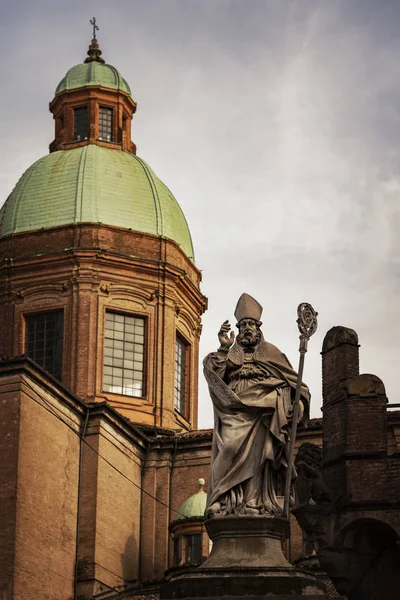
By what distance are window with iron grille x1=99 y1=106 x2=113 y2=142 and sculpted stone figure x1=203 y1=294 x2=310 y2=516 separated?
39.2 metres

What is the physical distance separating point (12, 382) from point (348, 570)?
80.3 feet

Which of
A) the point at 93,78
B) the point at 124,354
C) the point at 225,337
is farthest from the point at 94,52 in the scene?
the point at 225,337

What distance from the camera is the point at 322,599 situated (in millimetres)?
11602

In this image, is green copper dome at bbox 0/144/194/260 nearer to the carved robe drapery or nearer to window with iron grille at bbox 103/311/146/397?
window with iron grille at bbox 103/311/146/397

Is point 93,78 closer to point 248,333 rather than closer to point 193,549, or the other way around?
point 193,549

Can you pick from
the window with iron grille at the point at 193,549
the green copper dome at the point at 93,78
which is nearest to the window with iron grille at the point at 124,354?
the window with iron grille at the point at 193,549

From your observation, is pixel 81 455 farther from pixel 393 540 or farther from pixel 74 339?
pixel 393 540

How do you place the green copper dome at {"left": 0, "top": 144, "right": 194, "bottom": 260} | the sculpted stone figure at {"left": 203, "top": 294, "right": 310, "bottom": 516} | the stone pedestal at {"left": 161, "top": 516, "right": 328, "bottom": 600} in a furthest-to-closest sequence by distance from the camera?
the green copper dome at {"left": 0, "top": 144, "right": 194, "bottom": 260} → the sculpted stone figure at {"left": 203, "top": 294, "right": 310, "bottom": 516} → the stone pedestal at {"left": 161, "top": 516, "right": 328, "bottom": 600}

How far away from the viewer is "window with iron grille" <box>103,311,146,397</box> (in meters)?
46.7

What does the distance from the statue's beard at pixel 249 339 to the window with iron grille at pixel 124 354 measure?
3312 cm

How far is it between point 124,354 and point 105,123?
9.64m

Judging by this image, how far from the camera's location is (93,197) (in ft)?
161

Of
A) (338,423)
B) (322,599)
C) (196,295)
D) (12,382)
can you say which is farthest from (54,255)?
(322,599)

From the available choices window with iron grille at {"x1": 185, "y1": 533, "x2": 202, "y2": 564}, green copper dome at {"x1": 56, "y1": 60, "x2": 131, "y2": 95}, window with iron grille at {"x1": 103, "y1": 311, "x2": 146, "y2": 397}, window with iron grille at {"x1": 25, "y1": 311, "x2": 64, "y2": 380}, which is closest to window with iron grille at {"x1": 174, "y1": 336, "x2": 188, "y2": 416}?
window with iron grille at {"x1": 103, "y1": 311, "x2": 146, "y2": 397}
